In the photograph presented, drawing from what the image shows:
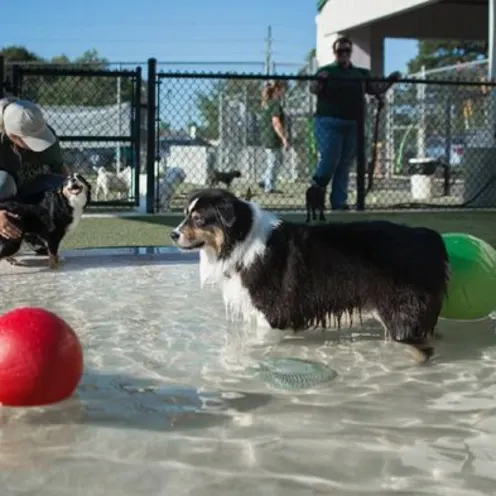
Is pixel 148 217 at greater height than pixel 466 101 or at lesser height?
lesser

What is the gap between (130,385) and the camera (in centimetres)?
300

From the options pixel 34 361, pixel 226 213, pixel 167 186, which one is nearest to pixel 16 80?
pixel 167 186

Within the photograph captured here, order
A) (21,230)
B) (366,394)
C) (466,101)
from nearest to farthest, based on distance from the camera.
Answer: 1. (366,394)
2. (21,230)
3. (466,101)

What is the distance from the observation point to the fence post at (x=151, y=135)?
9.66 meters

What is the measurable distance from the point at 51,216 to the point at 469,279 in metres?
3.07

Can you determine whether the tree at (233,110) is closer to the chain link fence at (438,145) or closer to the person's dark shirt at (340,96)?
the chain link fence at (438,145)

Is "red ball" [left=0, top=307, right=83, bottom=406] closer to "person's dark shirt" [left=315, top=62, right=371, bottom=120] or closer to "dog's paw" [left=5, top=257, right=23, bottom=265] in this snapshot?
"dog's paw" [left=5, top=257, right=23, bottom=265]

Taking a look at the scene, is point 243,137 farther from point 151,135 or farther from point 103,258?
point 103,258

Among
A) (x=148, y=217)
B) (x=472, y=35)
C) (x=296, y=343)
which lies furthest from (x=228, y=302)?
(x=472, y=35)

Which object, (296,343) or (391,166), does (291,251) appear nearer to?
(296,343)

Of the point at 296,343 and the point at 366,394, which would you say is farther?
the point at 296,343

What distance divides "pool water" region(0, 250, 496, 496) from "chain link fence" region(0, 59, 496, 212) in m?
5.87

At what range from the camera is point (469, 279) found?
3.88 metres

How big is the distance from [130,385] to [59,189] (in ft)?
10.4
